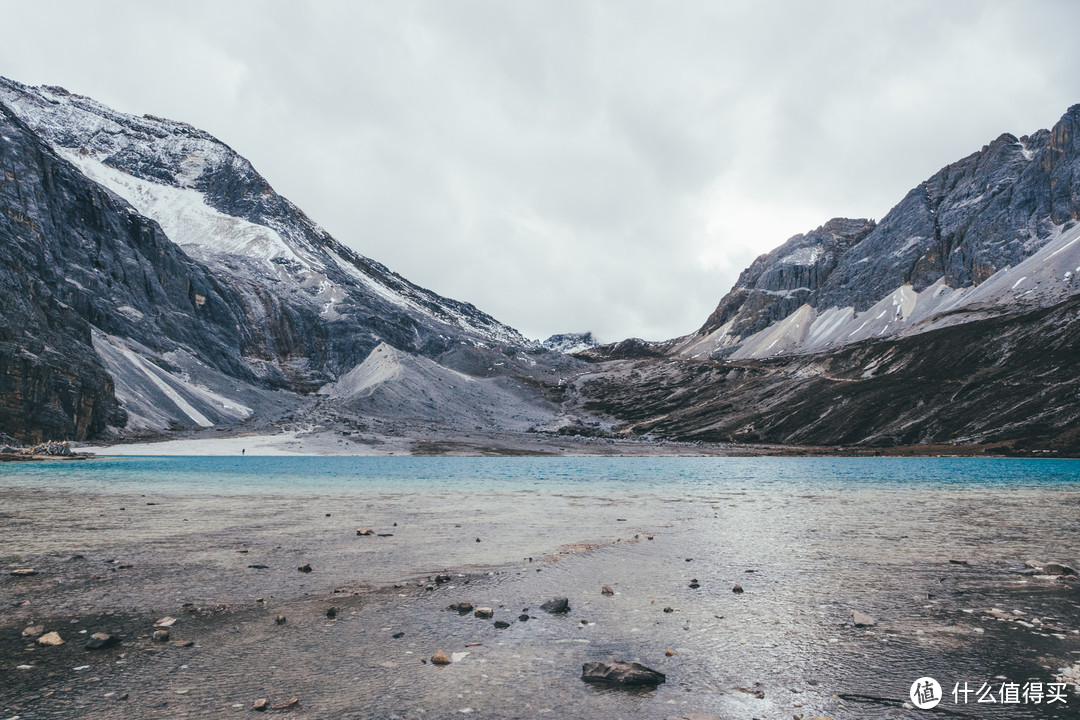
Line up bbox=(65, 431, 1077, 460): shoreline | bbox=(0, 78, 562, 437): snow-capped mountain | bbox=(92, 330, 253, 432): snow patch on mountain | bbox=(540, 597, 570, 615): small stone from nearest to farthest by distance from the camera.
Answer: bbox=(540, 597, 570, 615): small stone → bbox=(0, 78, 562, 437): snow-capped mountain → bbox=(65, 431, 1077, 460): shoreline → bbox=(92, 330, 253, 432): snow patch on mountain

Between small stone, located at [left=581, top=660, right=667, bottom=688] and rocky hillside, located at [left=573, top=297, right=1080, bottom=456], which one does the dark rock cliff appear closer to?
small stone, located at [left=581, top=660, right=667, bottom=688]

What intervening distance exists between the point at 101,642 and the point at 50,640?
854mm

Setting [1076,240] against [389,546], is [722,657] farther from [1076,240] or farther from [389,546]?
[1076,240]

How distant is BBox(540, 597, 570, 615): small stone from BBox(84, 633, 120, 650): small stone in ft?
24.4

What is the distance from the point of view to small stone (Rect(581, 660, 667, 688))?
792 cm

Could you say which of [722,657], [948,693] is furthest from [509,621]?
[948,693]

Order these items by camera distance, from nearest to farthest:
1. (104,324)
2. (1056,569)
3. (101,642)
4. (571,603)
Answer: (101,642) → (571,603) → (1056,569) → (104,324)

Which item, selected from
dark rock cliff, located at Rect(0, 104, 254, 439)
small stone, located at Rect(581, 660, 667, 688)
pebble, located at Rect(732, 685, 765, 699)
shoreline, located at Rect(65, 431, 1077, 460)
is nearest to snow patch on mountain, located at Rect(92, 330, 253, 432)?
dark rock cliff, located at Rect(0, 104, 254, 439)

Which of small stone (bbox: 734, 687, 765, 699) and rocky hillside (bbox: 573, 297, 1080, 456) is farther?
rocky hillside (bbox: 573, 297, 1080, 456)

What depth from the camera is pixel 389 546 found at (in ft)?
59.9

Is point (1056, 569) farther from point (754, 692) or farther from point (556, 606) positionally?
point (556, 606)

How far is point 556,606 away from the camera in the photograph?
11.5 m

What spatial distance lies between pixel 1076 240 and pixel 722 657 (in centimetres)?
26006

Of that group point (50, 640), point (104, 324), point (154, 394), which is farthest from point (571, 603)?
point (104, 324)
